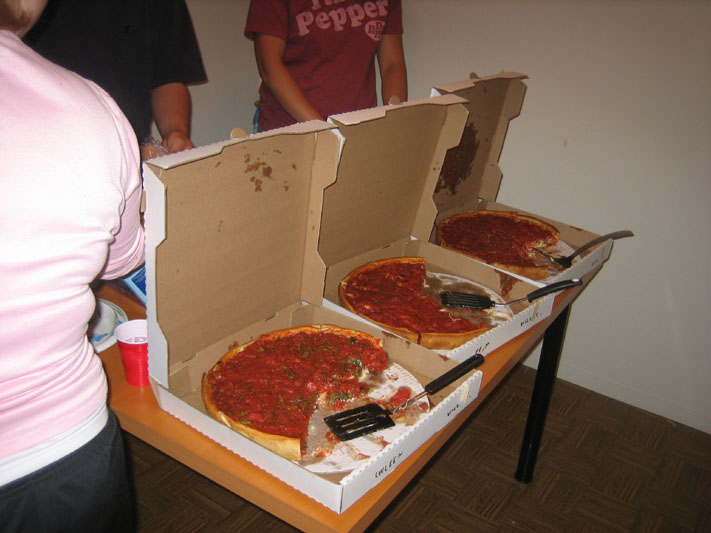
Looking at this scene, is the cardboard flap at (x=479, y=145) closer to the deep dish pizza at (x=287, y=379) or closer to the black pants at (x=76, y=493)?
the deep dish pizza at (x=287, y=379)

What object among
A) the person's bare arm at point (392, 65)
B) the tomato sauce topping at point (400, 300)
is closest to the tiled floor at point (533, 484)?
the tomato sauce topping at point (400, 300)

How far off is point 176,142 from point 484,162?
1211 mm

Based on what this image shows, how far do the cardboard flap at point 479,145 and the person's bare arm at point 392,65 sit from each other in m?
0.62

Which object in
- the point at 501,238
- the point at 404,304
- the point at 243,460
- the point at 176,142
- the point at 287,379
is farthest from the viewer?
the point at 501,238

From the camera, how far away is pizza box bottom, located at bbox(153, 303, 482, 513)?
96cm

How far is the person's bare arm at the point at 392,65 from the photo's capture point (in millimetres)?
2695

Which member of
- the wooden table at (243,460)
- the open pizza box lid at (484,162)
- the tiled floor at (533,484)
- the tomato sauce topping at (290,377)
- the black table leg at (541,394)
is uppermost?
the open pizza box lid at (484,162)

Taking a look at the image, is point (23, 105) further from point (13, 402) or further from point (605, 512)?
point (605, 512)

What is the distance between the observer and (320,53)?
2.45 metres

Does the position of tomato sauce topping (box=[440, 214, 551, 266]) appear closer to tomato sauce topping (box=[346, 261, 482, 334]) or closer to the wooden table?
tomato sauce topping (box=[346, 261, 482, 334])

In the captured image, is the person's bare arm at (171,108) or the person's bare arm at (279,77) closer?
the person's bare arm at (171,108)

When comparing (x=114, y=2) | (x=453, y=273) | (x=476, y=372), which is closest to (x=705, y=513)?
(x=453, y=273)

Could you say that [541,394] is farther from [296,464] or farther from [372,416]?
[296,464]

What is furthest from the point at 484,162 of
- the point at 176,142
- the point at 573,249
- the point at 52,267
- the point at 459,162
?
the point at 52,267
